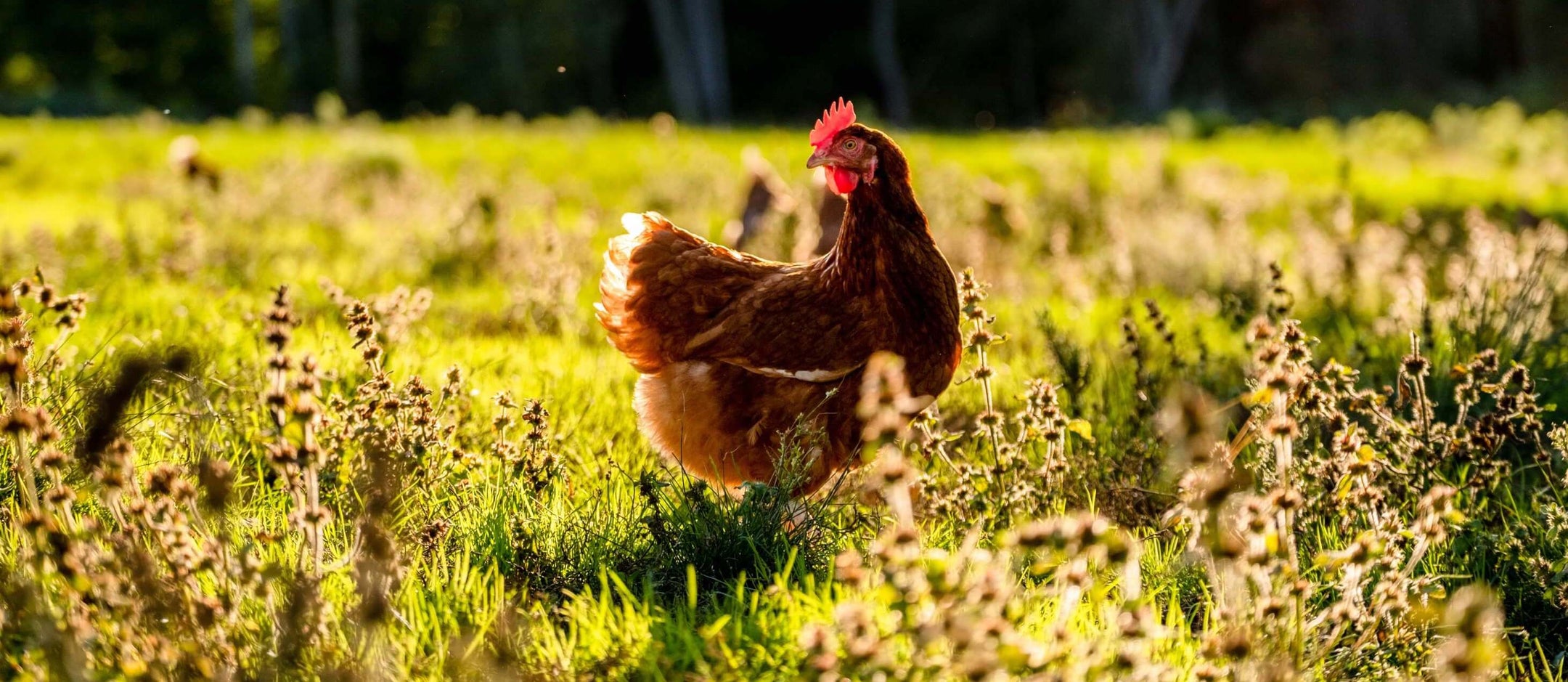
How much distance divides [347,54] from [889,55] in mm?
16582

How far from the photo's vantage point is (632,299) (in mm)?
3842

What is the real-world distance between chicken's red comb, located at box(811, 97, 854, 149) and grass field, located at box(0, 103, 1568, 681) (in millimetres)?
765

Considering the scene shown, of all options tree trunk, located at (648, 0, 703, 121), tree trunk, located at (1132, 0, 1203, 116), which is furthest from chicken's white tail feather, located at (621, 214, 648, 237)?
tree trunk, located at (648, 0, 703, 121)

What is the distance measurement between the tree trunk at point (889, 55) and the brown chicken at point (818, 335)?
34295mm

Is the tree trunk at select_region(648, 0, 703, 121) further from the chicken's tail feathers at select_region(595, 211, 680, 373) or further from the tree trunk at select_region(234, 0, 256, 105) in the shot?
the chicken's tail feathers at select_region(595, 211, 680, 373)

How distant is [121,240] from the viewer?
24.7ft

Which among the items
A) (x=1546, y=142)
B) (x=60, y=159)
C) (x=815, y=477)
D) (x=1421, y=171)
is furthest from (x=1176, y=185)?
(x=60, y=159)

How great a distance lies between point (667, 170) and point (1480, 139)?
10.7 metres

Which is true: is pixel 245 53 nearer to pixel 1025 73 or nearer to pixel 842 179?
pixel 1025 73

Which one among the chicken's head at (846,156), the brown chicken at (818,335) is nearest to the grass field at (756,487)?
the brown chicken at (818,335)

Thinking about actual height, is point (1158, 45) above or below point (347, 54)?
below

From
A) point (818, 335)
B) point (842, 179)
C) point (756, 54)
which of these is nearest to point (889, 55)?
point (756, 54)

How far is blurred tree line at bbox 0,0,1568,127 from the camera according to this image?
117ft

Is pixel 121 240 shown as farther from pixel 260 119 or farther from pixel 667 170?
pixel 260 119
